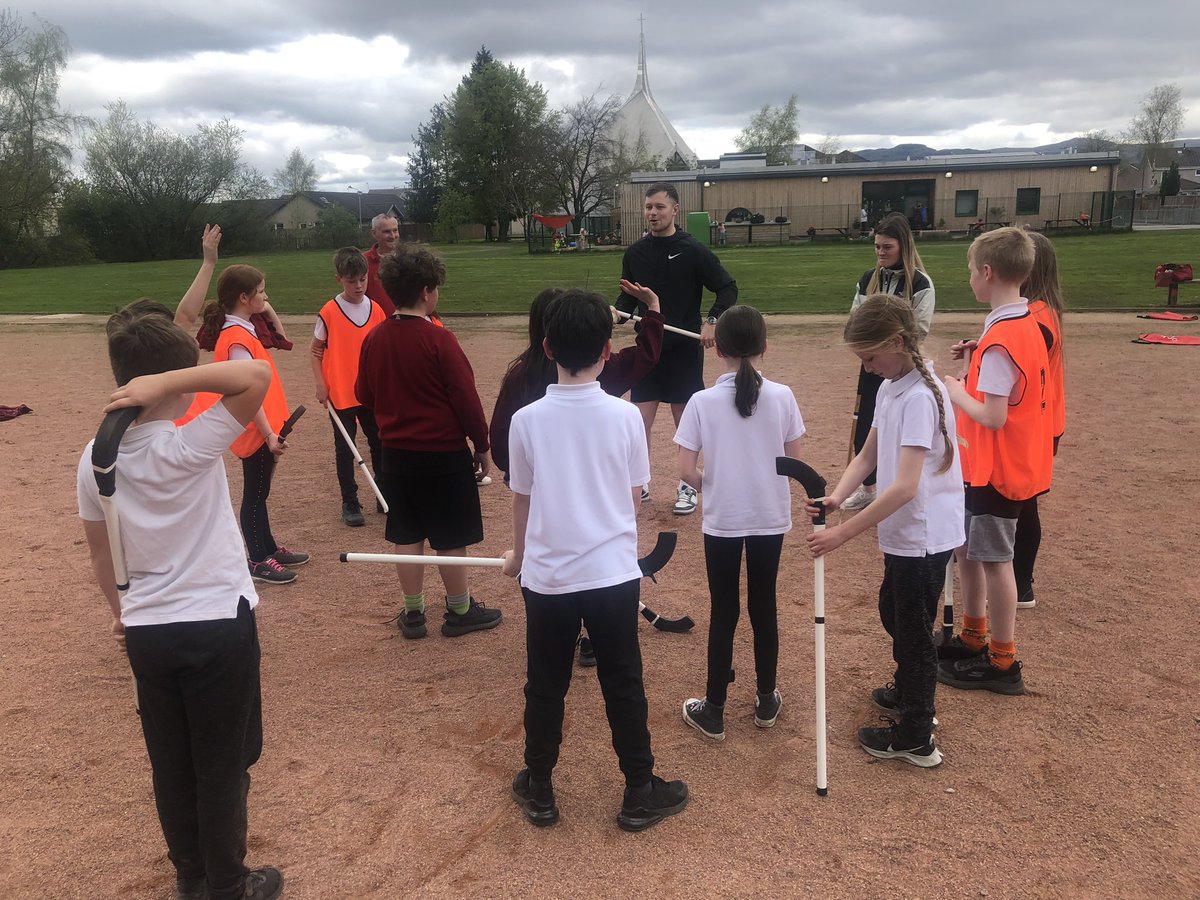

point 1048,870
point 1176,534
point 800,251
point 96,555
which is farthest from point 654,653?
point 800,251

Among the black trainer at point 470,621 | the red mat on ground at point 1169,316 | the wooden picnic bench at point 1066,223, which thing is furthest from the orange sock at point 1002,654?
the wooden picnic bench at point 1066,223

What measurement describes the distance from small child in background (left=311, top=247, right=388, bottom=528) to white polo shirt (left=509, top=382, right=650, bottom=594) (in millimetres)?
3468

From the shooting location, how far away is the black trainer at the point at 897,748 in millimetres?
3400

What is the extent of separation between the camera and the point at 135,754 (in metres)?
3.67

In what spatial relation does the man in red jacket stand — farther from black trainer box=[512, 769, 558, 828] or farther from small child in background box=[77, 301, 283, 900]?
black trainer box=[512, 769, 558, 828]

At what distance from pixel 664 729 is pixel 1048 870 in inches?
59.7

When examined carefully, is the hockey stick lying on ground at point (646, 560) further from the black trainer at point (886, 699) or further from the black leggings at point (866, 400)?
the black leggings at point (866, 400)

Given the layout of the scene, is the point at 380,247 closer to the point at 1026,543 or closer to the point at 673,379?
the point at 673,379

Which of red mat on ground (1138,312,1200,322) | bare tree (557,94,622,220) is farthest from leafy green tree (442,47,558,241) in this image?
red mat on ground (1138,312,1200,322)

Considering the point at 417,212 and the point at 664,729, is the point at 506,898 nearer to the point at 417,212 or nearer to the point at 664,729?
the point at 664,729

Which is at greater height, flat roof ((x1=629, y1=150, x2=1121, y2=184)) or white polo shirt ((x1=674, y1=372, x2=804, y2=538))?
flat roof ((x1=629, y1=150, x2=1121, y2=184))

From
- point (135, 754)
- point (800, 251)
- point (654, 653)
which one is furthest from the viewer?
point (800, 251)

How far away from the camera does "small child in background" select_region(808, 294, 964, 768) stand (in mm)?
3117

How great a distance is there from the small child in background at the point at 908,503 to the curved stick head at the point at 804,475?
62 mm
